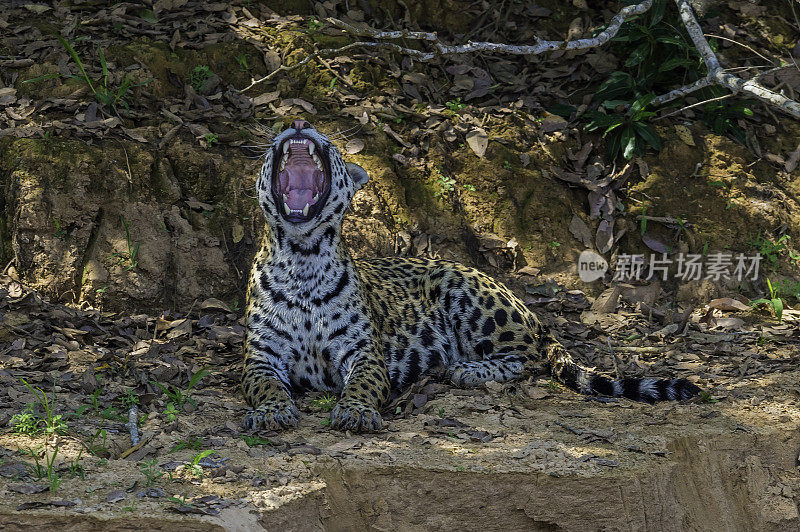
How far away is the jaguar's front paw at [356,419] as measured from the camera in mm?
5434

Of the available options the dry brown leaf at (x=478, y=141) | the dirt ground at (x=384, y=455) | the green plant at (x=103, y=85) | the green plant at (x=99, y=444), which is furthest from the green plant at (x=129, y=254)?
the dry brown leaf at (x=478, y=141)

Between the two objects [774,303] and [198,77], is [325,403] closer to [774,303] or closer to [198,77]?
[198,77]

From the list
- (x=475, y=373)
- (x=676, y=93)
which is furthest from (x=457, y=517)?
(x=676, y=93)

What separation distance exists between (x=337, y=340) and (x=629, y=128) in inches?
164

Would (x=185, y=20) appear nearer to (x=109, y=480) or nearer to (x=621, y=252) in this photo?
(x=621, y=252)

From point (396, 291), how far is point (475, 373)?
1.06 meters

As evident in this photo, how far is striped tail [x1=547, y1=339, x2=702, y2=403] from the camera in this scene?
6.11m

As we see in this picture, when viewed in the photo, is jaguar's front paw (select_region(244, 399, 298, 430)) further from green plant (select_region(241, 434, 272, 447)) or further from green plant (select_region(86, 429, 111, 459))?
green plant (select_region(86, 429, 111, 459))

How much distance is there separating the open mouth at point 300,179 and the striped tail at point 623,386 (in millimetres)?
2208

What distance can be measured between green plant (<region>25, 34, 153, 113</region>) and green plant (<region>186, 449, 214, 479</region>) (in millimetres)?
4308

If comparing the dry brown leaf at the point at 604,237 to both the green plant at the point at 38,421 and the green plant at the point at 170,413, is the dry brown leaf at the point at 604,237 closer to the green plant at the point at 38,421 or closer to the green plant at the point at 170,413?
the green plant at the point at 170,413

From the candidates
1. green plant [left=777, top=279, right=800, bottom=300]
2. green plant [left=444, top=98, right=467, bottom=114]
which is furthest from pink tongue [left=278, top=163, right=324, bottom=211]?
green plant [left=777, top=279, right=800, bottom=300]

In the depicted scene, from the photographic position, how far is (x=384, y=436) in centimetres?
541

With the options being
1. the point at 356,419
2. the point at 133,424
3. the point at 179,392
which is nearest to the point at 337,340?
the point at 356,419
